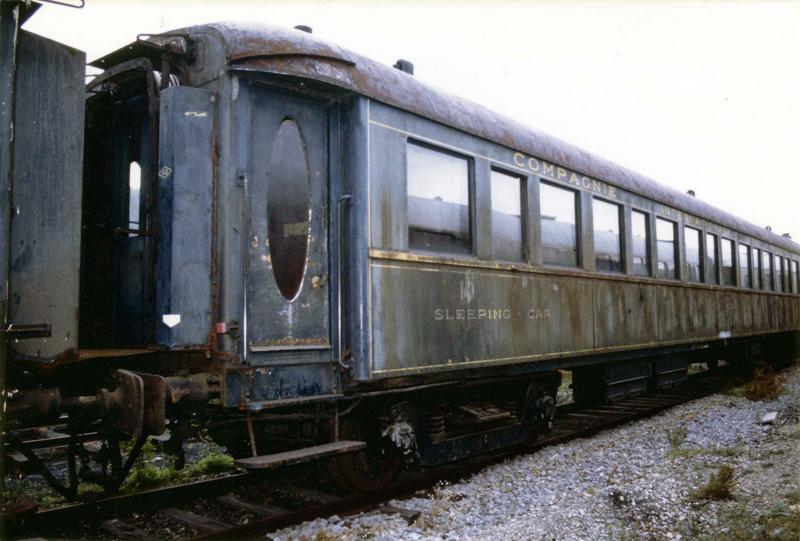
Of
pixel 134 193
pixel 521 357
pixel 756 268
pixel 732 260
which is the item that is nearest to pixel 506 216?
pixel 521 357

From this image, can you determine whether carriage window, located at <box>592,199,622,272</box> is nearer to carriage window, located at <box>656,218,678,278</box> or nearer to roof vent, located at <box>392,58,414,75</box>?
carriage window, located at <box>656,218,678,278</box>

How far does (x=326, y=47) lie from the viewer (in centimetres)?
450

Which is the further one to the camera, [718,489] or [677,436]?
[677,436]

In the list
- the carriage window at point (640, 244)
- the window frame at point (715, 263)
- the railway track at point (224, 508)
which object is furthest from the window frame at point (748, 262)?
the railway track at point (224, 508)

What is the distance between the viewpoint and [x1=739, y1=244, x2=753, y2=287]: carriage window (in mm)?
12859

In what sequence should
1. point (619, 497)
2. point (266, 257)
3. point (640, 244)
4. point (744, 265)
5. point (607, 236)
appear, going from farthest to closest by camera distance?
point (744, 265) < point (640, 244) < point (607, 236) < point (619, 497) < point (266, 257)

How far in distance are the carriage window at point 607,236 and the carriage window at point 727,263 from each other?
4.79 meters

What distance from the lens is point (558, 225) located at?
6.88 meters

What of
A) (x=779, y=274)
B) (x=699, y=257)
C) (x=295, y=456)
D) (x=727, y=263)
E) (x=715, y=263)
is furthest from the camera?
(x=779, y=274)

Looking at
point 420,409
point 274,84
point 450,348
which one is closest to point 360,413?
point 420,409

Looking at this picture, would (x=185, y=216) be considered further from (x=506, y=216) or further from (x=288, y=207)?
(x=506, y=216)

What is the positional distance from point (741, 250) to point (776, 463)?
8505 mm

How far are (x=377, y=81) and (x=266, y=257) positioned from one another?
1583 millimetres

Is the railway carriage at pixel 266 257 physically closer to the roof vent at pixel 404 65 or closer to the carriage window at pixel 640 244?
the roof vent at pixel 404 65
